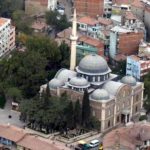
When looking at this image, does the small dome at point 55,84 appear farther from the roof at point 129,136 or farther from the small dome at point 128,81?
the roof at point 129,136

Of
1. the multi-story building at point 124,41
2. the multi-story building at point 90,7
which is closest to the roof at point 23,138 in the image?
the multi-story building at point 124,41

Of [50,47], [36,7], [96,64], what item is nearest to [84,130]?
[96,64]

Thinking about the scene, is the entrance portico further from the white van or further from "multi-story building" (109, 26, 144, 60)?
"multi-story building" (109, 26, 144, 60)

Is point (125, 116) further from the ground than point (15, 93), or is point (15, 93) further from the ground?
point (15, 93)

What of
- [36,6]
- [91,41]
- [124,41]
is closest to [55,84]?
[91,41]

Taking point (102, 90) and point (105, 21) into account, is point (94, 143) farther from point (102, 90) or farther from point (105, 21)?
point (105, 21)

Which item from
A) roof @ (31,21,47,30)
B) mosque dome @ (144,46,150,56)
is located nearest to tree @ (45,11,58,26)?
roof @ (31,21,47,30)
